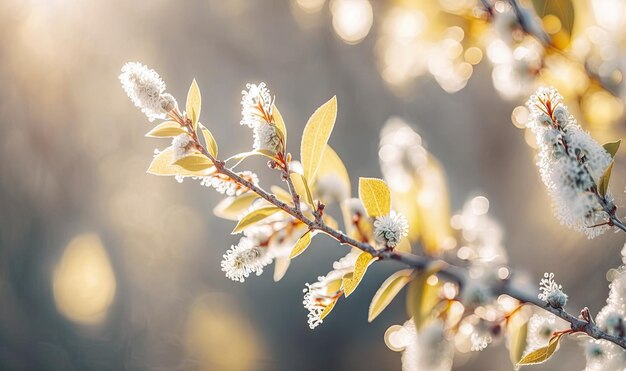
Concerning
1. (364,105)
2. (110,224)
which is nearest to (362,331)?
(364,105)

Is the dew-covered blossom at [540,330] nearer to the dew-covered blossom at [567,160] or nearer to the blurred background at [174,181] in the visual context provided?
the dew-covered blossom at [567,160]

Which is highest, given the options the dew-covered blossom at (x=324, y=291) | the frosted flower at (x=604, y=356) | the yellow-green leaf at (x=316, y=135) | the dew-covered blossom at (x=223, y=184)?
the yellow-green leaf at (x=316, y=135)

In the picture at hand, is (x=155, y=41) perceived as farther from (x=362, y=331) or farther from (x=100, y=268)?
(x=362, y=331)

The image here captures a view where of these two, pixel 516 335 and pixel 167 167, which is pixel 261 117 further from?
pixel 516 335

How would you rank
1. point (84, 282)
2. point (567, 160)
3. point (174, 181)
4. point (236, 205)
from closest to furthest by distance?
point (567, 160)
point (236, 205)
point (84, 282)
point (174, 181)

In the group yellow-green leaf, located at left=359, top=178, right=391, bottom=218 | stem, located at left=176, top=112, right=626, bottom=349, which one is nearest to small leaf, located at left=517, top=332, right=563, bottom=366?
stem, located at left=176, top=112, right=626, bottom=349

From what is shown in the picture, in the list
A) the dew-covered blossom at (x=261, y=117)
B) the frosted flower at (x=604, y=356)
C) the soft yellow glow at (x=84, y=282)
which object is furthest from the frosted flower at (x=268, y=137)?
the soft yellow glow at (x=84, y=282)

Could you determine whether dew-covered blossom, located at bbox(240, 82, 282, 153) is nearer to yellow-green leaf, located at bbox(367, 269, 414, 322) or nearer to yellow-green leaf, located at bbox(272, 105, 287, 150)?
yellow-green leaf, located at bbox(272, 105, 287, 150)

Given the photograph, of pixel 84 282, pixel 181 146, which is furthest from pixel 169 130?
pixel 84 282
